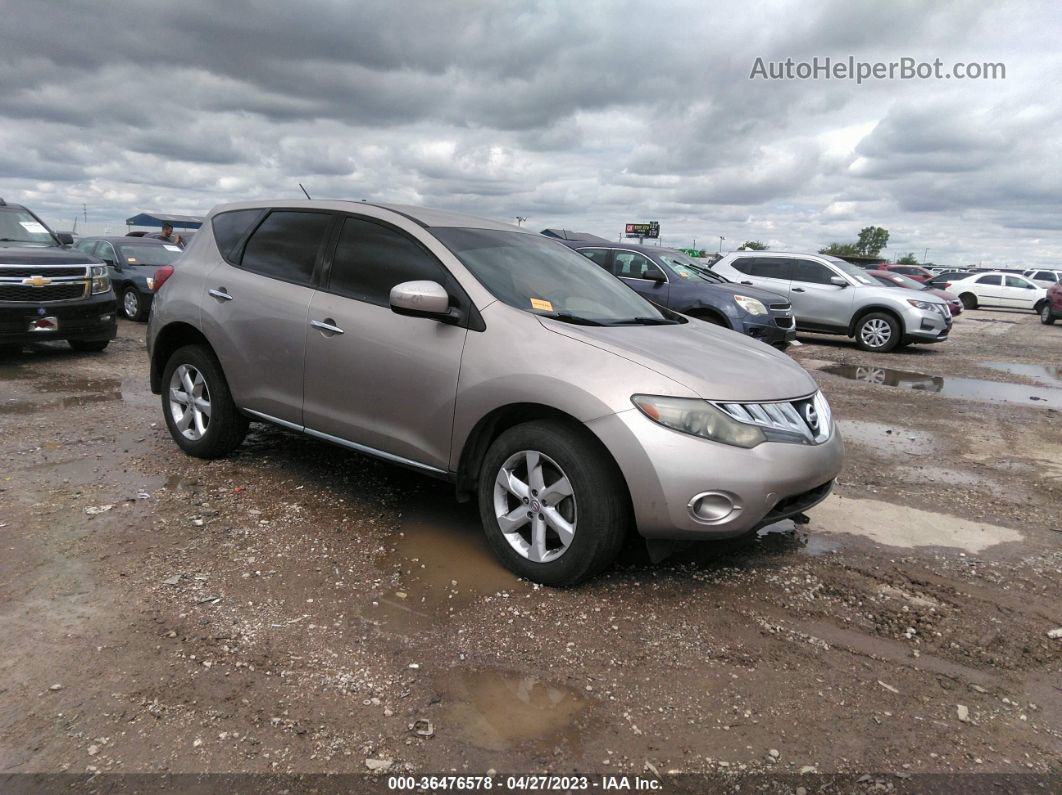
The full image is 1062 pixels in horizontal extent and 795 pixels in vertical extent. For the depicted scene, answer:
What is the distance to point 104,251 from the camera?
13.7m

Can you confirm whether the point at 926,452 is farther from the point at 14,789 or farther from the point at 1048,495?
the point at 14,789

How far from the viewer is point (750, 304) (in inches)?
414

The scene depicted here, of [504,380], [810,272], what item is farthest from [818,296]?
[504,380]

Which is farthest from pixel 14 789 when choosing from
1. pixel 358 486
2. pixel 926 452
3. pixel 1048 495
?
pixel 926 452

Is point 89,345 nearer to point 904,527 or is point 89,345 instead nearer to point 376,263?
point 376,263

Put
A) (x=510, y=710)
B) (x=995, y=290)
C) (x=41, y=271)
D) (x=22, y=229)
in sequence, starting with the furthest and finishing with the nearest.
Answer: (x=995, y=290), (x=22, y=229), (x=41, y=271), (x=510, y=710)

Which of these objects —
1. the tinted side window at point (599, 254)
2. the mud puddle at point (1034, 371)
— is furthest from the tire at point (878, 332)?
the tinted side window at point (599, 254)

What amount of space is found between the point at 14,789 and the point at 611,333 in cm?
272

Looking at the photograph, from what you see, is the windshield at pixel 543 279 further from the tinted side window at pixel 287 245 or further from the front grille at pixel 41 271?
the front grille at pixel 41 271

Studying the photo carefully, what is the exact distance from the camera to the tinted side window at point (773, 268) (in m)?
14.2

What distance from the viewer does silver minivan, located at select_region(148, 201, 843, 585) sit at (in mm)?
3049

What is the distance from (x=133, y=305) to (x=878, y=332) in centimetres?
1351

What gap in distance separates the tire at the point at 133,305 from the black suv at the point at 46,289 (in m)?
3.43

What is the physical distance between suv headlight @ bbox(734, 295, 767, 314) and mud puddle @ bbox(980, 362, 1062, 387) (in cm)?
426
